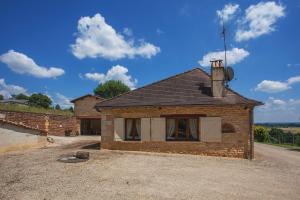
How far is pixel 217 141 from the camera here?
1291 centimetres

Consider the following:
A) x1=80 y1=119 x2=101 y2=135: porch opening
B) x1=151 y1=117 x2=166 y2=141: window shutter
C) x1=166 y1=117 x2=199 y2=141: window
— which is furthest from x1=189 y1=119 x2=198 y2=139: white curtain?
x1=80 y1=119 x2=101 y2=135: porch opening

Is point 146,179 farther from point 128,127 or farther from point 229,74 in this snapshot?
point 229,74

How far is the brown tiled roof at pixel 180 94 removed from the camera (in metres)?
13.2

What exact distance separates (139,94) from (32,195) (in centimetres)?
936

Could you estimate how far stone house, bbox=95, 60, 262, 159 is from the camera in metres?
12.8

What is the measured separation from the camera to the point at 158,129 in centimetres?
1380

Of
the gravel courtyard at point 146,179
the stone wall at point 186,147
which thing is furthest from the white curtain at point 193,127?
the gravel courtyard at point 146,179

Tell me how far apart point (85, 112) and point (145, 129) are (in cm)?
1571

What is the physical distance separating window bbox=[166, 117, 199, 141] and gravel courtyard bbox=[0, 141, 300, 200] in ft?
6.38

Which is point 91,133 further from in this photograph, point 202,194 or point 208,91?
point 202,194

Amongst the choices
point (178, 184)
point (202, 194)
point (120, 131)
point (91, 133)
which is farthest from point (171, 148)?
point (91, 133)

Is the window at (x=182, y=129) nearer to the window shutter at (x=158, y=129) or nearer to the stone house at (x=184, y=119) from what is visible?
the stone house at (x=184, y=119)

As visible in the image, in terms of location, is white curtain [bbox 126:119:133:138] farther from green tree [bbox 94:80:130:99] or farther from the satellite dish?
green tree [bbox 94:80:130:99]

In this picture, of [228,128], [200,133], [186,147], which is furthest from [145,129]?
[228,128]
